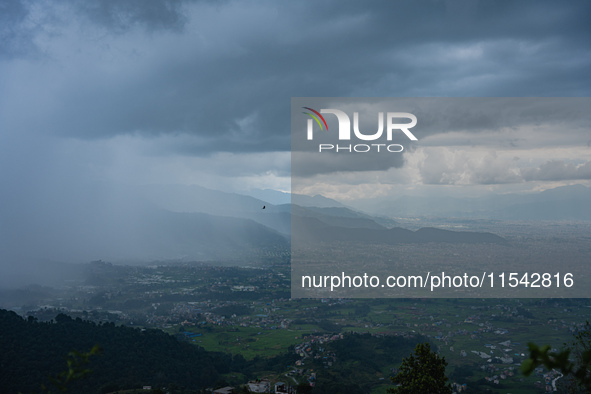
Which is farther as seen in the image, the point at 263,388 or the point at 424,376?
the point at 263,388

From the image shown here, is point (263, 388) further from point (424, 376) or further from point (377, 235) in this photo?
point (377, 235)

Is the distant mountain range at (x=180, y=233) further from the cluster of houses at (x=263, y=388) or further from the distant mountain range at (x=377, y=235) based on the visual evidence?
the cluster of houses at (x=263, y=388)

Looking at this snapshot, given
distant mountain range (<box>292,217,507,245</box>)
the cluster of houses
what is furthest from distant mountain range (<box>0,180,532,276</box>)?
the cluster of houses

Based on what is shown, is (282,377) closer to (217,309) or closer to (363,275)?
(217,309)

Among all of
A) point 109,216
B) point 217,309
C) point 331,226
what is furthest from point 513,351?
point 109,216

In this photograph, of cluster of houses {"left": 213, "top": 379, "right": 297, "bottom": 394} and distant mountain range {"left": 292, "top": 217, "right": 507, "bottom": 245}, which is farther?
distant mountain range {"left": 292, "top": 217, "right": 507, "bottom": 245}

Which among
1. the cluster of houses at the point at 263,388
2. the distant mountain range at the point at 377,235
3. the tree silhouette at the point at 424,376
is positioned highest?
the distant mountain range at the point at 377,235

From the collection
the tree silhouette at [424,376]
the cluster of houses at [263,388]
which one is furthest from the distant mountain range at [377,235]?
the tree silhouette at [424,376]

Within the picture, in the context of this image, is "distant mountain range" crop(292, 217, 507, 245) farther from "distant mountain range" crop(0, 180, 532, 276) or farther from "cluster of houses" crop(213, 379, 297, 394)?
"cluster of houses" crop(213, 379, 297, 394)

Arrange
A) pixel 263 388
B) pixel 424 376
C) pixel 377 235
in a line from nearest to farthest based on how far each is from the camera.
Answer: pixel 424 376 → pixel 263 388 → pixel 377 235

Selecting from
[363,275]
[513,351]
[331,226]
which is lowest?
[513,351]

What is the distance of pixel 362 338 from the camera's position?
35.6m

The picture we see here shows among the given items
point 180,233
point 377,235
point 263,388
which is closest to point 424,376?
point 263,388

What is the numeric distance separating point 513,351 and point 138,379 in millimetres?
28629
